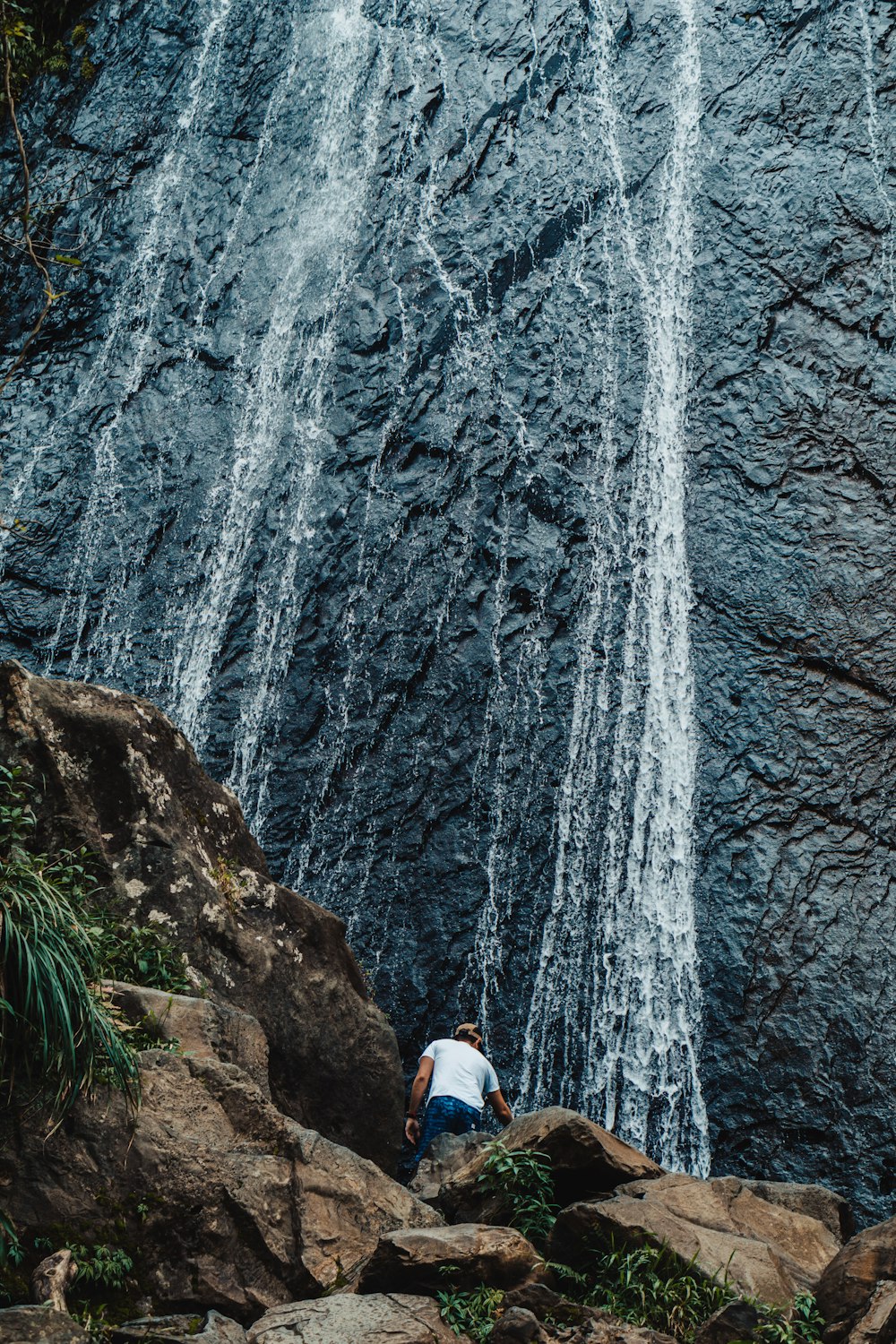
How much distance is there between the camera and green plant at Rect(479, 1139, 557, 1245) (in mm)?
5211

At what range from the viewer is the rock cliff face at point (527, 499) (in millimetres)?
9797

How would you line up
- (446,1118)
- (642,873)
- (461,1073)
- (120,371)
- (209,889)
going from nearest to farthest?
(209,889) < (446,1118) < (461,1073) < (642,873) < (120,371)

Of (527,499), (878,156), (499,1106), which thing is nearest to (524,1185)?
(499,1106)

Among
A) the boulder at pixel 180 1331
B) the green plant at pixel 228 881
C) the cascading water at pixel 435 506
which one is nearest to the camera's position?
the boulder at pixel 180 1331

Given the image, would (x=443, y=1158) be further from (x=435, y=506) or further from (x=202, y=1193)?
(x=435, y=506)

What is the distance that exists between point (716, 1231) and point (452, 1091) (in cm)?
245

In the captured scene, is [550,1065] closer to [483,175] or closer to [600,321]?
[600,321]

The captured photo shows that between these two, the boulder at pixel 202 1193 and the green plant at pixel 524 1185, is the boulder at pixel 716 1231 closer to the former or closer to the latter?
the green plant at pixel 524 1185

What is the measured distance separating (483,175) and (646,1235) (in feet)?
41.1

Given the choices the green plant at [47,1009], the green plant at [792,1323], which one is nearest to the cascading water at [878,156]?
the green plant at [792,1323]

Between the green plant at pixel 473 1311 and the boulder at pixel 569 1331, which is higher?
the boulder at pixel 569 1331

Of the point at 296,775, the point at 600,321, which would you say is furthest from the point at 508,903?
the point at 600,321

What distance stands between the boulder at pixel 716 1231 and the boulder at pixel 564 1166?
153 millimetres

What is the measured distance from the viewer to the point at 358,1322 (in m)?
4.21
